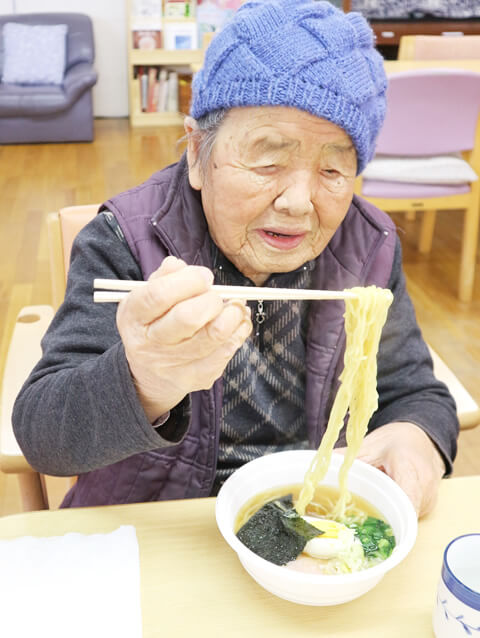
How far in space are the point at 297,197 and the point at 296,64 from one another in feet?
0.64

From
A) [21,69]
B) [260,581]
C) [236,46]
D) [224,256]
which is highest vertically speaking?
[236,46]

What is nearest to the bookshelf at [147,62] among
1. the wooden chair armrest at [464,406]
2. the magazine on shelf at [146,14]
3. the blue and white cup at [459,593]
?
the magazine on shelf at [146,14]

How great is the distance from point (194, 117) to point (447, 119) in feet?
7.87

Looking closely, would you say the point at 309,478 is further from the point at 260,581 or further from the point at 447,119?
the point at 447,119

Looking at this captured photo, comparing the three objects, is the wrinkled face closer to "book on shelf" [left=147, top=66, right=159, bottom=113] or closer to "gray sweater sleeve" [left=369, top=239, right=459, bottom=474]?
"gray sweater sleeve" [left=369, top=239, right=459, bottom=474]

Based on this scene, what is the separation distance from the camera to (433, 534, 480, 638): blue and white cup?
2.41ft

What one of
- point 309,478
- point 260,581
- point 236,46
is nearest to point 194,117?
point 236,46

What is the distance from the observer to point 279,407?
52.9 inches

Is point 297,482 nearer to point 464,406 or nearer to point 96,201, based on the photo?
point 464,406

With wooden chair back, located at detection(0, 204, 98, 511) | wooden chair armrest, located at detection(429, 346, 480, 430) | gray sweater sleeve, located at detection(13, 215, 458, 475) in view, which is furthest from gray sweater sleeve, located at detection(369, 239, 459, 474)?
wooden chair back, located at detection(0, 204, 98, 511)

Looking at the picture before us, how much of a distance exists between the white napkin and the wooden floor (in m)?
0.70

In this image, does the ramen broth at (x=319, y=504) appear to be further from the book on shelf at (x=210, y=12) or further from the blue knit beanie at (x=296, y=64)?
the book on shelf at (x=210, y=12)

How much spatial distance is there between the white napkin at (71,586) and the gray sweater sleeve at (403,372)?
580mm

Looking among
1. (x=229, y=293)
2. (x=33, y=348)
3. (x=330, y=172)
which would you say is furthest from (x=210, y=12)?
(x=229, y=293)
